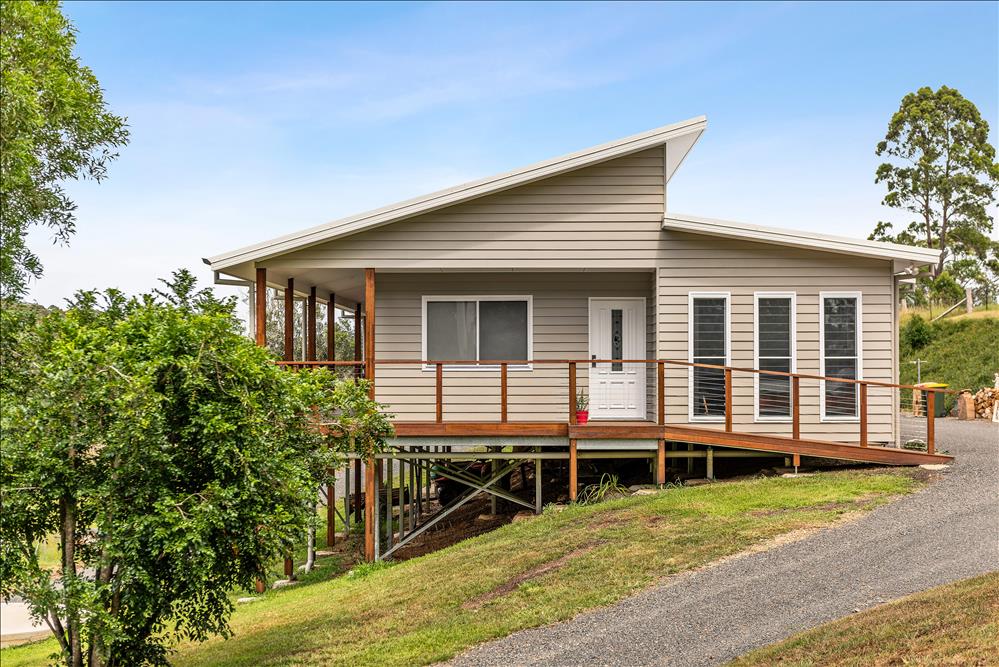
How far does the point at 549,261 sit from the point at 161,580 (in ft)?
26.2

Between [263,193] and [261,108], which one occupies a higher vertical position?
[261,108]

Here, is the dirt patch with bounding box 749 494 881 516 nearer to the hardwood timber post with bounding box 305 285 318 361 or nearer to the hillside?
the hardwood timber post with bounding box 305 285 318 361

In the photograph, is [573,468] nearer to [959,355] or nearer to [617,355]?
[617,355]

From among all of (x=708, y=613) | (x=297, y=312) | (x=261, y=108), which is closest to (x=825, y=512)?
(x=708, y=613)

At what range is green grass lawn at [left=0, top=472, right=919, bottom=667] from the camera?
895cm

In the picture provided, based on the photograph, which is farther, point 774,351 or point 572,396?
point 774,351

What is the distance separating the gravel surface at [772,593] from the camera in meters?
7.78

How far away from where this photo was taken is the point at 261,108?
32.0 metres

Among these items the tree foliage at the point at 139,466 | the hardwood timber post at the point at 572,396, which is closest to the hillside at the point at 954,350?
the hardwood timber post at the point at 572,396

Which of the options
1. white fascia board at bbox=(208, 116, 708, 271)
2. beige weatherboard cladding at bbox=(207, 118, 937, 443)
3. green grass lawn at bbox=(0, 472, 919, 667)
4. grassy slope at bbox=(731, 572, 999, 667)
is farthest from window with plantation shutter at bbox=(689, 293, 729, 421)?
grassy slope at bbox=(731, 572, 999, 667)

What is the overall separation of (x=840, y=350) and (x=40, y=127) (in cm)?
1173

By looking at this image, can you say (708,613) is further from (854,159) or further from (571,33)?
(854,159)

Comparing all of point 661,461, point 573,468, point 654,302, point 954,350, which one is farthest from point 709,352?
point 954,350

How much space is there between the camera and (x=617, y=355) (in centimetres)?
1581
